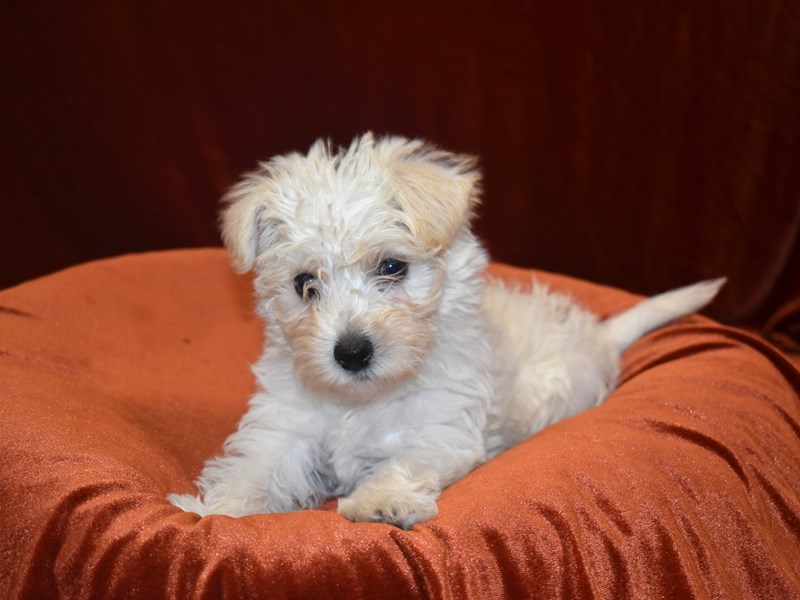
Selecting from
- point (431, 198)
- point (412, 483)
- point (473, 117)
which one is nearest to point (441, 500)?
point (412, 483)

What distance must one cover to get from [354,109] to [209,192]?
104 cm

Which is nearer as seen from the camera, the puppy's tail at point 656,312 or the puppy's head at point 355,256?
the puppy's head at point 355,256

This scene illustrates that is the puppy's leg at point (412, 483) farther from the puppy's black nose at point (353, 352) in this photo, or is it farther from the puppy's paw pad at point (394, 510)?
the puppy's black nose at point (353, 352)

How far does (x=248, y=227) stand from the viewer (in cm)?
307

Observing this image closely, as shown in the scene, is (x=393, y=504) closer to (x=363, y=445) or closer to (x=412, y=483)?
(x=412, y=483)

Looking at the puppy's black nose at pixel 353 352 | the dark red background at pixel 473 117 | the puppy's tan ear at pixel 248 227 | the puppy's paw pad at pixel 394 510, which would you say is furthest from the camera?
the dark red background at pixel 473 117

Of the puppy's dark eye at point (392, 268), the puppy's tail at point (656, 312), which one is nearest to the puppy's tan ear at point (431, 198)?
the puppy's dark eye at point (392, 268)

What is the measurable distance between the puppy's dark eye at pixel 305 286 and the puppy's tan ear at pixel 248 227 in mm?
221

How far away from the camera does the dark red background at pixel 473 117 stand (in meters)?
4.67

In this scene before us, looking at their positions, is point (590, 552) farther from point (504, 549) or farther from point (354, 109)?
point (354, 109)

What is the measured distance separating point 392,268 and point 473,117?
2342mm

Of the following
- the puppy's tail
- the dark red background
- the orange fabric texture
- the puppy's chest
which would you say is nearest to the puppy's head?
the puppy's chest

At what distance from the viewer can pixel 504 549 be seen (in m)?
2.38

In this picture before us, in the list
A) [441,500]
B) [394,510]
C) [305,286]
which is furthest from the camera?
[305,286]
